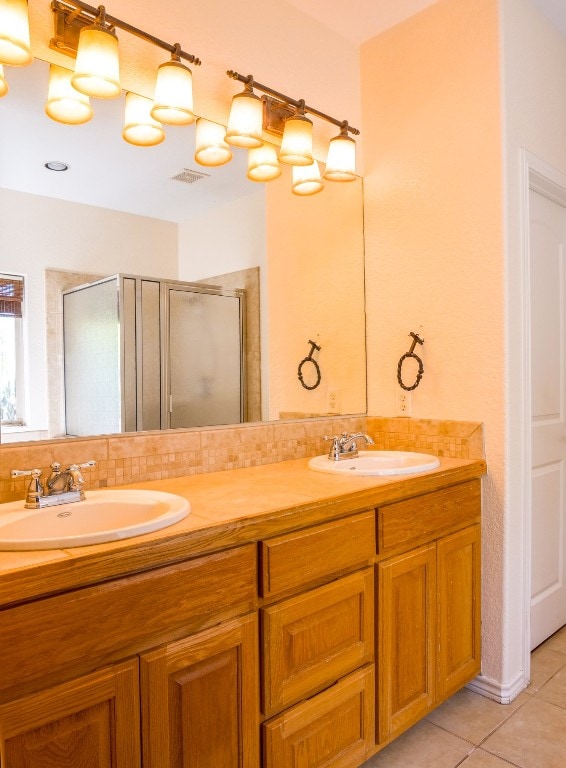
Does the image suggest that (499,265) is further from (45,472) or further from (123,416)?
(45,472)

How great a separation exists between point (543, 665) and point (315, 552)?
4.65 ft

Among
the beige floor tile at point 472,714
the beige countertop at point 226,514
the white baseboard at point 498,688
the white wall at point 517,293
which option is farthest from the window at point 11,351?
Result: the white baseboard at point 498,688

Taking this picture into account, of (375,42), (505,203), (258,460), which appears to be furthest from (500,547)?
(375,42)

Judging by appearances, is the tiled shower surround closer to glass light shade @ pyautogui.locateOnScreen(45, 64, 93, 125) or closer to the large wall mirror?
the large wall mirror

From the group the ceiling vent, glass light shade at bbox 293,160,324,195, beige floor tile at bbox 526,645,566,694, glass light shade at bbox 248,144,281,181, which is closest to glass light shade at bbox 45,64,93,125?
the ceiling vent

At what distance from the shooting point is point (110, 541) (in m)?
1.02

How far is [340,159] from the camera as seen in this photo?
7.09ft

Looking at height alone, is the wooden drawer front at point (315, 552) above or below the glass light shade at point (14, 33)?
below

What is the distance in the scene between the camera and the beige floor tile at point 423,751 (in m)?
1.65

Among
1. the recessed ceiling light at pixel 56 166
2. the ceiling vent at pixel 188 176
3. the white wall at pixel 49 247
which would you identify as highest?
the ceiling vent at pixel 188 176

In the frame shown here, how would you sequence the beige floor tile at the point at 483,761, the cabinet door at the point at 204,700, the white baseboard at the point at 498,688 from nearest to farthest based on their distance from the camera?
1. the cabinet door at the point at 204,700
2. the beige floor tile at the point at 483,761
3. the white baseboard at the point at 498,688

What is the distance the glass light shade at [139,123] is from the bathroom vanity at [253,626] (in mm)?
1047

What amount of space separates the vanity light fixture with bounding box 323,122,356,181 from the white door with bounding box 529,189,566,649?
0.76m

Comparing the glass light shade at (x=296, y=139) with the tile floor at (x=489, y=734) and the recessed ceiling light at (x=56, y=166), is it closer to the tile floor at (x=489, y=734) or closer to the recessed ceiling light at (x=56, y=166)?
the recessed ceiling light at (x=56, y=166)
